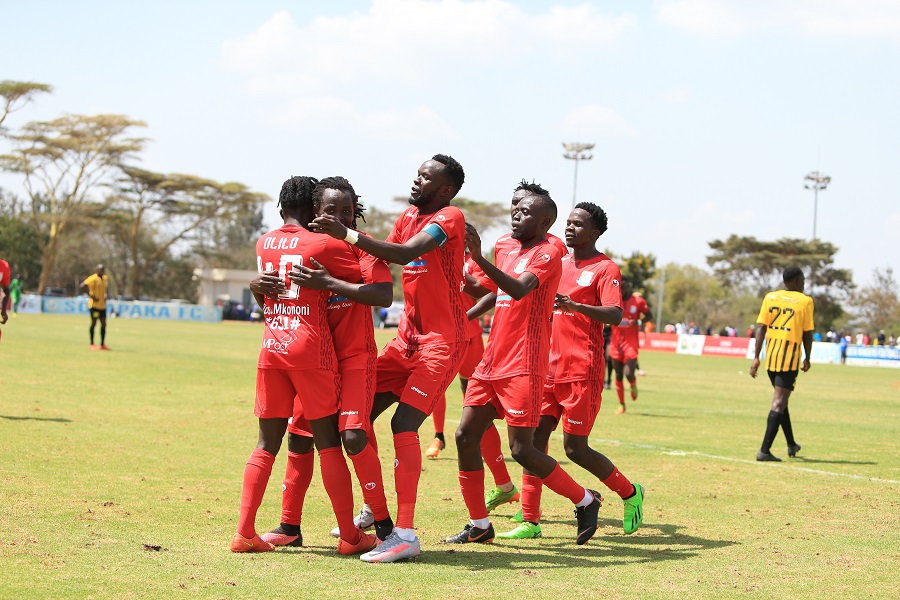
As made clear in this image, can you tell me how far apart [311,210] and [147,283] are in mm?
94900

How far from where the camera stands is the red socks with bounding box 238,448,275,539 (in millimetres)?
6129

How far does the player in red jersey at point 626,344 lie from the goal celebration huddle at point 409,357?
32.4 ft

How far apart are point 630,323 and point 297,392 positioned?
513 inches

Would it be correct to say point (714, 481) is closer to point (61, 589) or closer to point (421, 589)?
point (421, 589)

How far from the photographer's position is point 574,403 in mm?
7355

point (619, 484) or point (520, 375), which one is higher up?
point (520, 375)

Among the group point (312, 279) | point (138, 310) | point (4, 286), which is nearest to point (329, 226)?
point (312, 279)

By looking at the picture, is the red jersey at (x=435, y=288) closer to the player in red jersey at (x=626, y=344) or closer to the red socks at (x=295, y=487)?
the red socks at (x=295, y=487)

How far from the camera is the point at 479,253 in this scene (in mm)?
6332

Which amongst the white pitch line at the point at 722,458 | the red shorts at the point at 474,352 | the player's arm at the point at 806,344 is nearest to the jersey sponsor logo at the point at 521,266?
the red shorts at the point at 474,352

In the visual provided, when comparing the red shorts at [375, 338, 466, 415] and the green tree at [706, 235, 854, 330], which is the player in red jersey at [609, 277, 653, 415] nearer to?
the red shorts at [375, 338, 466, 415]

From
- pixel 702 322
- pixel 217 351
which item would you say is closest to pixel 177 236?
pixel 702 322

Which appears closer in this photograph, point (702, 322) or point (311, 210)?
point (311, 210)

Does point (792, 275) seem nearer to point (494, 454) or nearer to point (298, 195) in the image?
point (494, 454)
